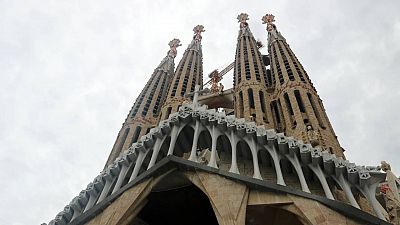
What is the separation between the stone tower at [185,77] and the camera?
31.8 metres

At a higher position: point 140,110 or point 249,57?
point 249,57

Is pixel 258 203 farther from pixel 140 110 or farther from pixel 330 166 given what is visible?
pixel 140 110

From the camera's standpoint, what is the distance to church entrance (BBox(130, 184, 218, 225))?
56.5ft

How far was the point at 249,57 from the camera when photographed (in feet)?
115

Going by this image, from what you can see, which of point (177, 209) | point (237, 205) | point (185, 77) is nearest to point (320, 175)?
point (237, 205)

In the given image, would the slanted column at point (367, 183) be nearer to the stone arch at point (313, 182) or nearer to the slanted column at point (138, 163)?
the stone arch at point (313, 182)

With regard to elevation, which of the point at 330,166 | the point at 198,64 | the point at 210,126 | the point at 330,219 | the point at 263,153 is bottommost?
the point at 330,219

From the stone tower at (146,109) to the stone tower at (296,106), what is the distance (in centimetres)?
886

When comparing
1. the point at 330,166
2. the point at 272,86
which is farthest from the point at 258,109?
the point at 330,166

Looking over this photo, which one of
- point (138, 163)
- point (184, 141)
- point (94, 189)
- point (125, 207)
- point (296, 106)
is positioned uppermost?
point (296, 106)

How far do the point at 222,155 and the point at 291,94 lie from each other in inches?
395

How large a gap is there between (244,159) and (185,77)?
20105mm

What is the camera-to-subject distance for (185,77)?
36.8m

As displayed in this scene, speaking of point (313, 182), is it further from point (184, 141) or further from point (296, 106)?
point (296, 106)
